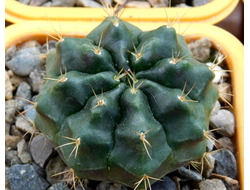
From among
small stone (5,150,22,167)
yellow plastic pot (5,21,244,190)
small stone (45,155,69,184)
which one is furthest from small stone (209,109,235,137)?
small stone (5,150,22,167)

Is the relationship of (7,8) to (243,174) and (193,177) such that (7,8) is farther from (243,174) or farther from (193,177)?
(243,174)

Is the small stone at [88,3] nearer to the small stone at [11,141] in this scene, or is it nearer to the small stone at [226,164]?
the small stone at [11,141]

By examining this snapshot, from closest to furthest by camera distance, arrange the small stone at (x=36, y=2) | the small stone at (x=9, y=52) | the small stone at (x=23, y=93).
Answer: the small stone at (x=23, y=93)
the small stone at (x=9, y=52)
the small stone at (x=36, y=2)

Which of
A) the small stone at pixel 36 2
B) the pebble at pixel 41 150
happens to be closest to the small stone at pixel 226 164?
the pebble at pixel 41 150

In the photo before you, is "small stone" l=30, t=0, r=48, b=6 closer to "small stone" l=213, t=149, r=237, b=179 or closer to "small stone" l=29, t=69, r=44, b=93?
"small stone" l=29, t=69, r=44, b=93

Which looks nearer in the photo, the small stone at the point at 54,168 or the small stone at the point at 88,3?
the small stone at the point at 54,168

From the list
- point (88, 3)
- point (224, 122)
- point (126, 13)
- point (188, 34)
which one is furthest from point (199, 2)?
point (224, 122)
